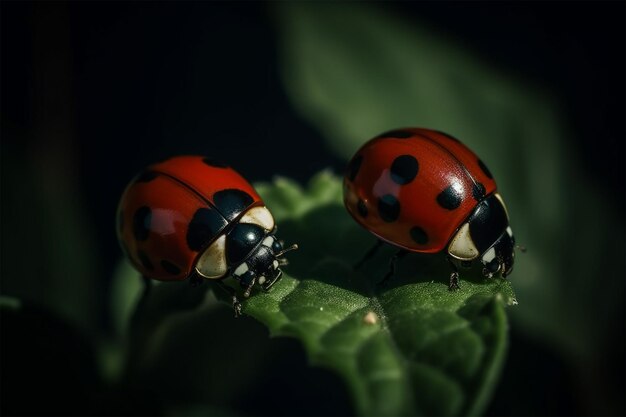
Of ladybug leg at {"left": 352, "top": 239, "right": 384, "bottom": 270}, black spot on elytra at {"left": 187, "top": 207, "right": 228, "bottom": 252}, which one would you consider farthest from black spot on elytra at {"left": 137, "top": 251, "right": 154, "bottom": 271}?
ladybug leg at {"left": 352, "top": 239, "right": 384, "bottom": 270}

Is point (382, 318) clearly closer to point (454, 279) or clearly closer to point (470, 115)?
point (454, 279)

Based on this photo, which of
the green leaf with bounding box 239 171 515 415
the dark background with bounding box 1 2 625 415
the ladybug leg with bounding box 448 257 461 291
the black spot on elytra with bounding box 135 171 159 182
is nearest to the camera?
the green leaf with bounding box 239 171 515 415

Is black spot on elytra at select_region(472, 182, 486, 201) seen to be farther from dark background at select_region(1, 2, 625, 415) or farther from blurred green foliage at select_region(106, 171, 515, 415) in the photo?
dark background at select_region(1, 2, 625, 415)

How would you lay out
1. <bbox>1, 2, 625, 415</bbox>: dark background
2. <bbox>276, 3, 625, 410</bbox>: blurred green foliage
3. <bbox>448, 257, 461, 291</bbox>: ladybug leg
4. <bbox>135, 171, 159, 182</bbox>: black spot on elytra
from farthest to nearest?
<bbox>276, 3, 625, 410</bbox>: blurred green foliage < <bbox>1, 2, 625, 415</bbox>: dark background < <bbox>135, 171, 159, 182</bbox>: black spot on elytra < <bbox>448, 257, 461, 291</bbox>: ladybug leg

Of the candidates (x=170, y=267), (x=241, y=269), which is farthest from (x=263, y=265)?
(x=170, y=267)

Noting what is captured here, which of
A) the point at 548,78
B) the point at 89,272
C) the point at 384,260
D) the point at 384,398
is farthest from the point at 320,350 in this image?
the point at 548,78

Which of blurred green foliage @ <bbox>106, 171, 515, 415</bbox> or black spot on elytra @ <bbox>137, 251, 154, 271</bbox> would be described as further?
black spot on elytra @ <bbox>137, 251, 154, 271</bbox>

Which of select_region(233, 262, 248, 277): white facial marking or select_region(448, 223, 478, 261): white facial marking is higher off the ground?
select_region(448, 223, 478, 261): white facial marking
